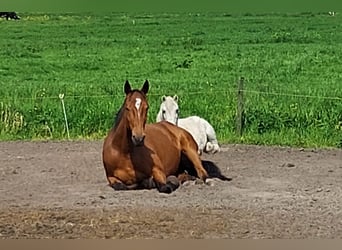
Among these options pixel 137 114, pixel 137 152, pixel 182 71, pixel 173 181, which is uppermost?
pixel 137 114

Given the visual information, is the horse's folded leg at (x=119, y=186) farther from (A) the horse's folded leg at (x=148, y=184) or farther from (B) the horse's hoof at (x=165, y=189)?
(B) the horse's hoof at (x=165, y=189)

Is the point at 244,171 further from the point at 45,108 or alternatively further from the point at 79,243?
the point at 79,243

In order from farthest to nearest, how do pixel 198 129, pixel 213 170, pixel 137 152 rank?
pixel 198 129 < pixel 213 170 < pixel 137 152

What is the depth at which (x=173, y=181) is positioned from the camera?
21.8 feet

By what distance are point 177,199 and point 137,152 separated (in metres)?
0.75

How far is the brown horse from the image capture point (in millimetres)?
5992

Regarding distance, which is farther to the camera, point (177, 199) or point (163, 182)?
point (163, 182)

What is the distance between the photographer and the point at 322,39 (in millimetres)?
25891

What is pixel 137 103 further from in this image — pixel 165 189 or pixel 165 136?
pixel 165 136

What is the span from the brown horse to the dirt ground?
155 mm

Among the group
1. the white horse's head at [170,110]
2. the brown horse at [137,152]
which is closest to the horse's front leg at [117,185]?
the brown horse at [137,152]

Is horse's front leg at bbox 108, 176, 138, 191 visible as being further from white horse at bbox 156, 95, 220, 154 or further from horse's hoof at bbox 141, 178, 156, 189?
white horse at bbox 156, 95, 220, 154

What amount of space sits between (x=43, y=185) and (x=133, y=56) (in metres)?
15.3

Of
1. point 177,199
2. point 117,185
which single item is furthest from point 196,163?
point 177,199
